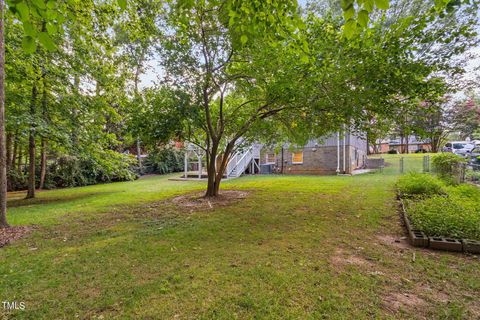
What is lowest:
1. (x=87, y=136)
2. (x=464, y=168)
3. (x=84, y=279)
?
(x=84, y=279)

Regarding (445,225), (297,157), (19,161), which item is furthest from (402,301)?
(19,161)

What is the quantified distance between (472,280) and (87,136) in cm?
1059

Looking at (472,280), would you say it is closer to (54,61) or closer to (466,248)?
(466,248)

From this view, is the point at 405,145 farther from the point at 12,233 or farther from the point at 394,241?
the point at 12,233

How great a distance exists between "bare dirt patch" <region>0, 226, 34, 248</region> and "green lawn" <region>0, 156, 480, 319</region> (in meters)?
0.19

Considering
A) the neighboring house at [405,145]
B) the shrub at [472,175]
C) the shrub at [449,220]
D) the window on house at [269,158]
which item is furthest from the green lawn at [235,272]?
the neighboring house at [405,145]

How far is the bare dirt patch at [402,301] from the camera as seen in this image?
2301 millimetres

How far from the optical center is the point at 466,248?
353 cm

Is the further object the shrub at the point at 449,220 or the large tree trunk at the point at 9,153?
the large tree trunk at the point at 9,153

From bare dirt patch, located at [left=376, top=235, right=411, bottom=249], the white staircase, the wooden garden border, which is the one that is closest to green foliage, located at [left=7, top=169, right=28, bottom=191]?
the white staircase

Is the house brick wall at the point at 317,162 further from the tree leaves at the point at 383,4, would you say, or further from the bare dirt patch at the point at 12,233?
the tree leaves at the point at 383,4

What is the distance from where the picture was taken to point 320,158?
55.5 ft

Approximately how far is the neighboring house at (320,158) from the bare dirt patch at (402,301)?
1258cm

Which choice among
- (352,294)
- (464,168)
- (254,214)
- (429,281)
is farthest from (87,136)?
(464,168)
